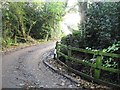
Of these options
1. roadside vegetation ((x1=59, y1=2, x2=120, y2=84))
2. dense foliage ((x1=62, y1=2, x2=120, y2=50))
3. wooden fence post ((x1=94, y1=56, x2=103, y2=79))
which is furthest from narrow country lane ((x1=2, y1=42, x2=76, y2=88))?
→ dense foliage ((x1=62, y1=2, x2=120, y2=50))

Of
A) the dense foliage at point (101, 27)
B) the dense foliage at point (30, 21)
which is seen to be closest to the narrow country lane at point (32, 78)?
the dense foliage at point (101, 27)

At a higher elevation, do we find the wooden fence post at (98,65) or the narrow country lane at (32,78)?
the wooden fence post at (98,65)

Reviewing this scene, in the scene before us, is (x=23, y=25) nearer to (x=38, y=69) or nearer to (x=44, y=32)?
(x=44, y=32)

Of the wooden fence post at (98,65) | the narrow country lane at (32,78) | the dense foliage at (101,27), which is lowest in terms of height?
the narrow country lane at (32,78)

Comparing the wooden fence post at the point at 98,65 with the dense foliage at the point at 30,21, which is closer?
the wooden fence post at the point at 98,65

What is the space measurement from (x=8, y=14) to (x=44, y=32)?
9.12 m

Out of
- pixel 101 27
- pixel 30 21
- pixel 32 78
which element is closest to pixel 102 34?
pixel 101 27

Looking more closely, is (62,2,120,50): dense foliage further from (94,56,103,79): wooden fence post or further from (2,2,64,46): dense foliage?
(2,2,64,46): dense foliage

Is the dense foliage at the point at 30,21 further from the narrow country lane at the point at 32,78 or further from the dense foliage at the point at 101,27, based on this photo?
the dense foliage at the point at 101,27

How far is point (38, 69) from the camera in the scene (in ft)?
39.4

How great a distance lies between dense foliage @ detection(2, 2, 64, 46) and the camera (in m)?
25.5

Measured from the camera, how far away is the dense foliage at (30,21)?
25.5 meters

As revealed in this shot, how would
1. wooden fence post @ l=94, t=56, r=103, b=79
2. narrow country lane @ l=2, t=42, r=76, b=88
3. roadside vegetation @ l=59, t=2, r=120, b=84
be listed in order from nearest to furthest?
wooden fence post @ l=94, t=56, r=103, b=79, narrow country lane @ l=2, t=42, r=76, b=88, roadside vegetation @ l=59, t=2, r=120, b=84

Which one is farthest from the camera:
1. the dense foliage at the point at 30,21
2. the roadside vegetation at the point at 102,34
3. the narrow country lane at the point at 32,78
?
the dense foliage at the point at 30,21
